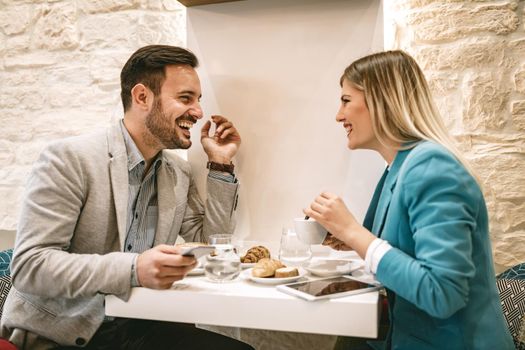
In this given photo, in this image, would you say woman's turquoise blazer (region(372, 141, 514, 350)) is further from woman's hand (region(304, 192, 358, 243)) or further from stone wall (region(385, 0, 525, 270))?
stone wall (region(385, 0, 525, 270))

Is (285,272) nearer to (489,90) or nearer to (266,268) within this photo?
(266,268)

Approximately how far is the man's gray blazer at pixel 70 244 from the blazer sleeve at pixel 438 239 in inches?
29.5

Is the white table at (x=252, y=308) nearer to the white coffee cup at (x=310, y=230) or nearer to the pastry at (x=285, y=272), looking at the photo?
the pastry at (x=285, y=272)

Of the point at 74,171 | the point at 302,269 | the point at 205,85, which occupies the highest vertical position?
the point at 205,85

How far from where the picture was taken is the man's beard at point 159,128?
1.88m

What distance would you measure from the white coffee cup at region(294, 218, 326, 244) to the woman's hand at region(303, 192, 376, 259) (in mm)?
59

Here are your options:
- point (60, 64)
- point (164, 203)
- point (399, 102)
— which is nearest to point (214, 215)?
point (164, 203)

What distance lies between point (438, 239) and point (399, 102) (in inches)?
19.8

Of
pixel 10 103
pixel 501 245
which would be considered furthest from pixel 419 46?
pixel 10 103

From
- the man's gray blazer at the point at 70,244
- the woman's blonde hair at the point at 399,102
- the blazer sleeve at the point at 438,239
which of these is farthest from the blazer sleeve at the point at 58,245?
Result: the woman's blonde hair at the point at 399,102

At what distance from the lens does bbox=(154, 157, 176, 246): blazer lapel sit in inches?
72.1

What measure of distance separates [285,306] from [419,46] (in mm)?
1342

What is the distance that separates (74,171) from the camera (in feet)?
5.20

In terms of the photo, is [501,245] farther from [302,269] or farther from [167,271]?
[167,271]
